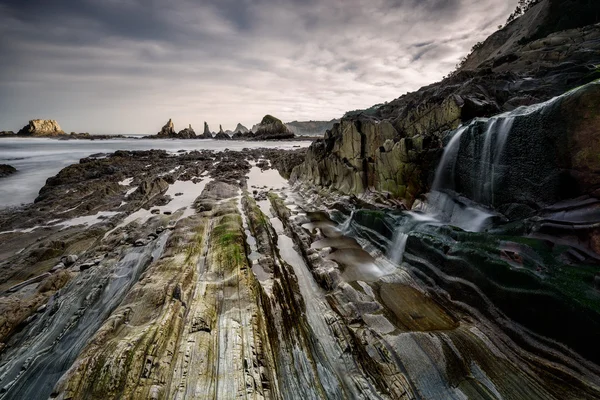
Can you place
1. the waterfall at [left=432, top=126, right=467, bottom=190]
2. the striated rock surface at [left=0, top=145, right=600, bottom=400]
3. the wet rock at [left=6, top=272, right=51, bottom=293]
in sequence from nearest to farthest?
the striated rock surface at [left=0, top=145, right=600, bottom=400], the wet rock at [left=6, top=272, right=51, bottom=293], the waterfall at [left=432, top=126, right=467, bottom=190]

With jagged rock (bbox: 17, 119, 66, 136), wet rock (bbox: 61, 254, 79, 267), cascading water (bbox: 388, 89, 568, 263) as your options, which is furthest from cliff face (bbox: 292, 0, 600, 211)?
jagged rock (bbox: 17, 119, 66, 136)

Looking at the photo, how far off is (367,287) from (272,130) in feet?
282

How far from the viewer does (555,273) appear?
14.4ft

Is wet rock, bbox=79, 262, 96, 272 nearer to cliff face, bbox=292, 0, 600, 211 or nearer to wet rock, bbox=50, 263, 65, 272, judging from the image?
wet rock, bbox=50, 263, 65, 272

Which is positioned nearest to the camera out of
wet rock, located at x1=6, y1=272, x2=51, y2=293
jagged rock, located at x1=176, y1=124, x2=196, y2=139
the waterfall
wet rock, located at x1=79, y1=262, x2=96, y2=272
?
wet rock, located at x1=6, y1=272, x2=51, y2=293

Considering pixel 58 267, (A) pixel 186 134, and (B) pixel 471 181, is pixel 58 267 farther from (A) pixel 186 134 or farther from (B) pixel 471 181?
(A) pixel 186 134

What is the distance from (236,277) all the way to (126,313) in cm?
221

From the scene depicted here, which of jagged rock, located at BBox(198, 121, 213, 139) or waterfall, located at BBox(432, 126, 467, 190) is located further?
jagged rock, located at BBox(198, 121, 213, 139)

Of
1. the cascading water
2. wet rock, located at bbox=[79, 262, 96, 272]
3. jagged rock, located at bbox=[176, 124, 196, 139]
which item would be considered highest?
jagged rock, located at bbox=[176, 124, 196, 139]

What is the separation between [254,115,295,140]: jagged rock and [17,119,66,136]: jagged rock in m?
109

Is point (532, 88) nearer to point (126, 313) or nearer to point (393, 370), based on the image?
point (393, 370)

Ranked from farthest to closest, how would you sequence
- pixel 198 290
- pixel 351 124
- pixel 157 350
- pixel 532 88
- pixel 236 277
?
pixel 351 124 → pixel 532 88 → pixel 236 277 → pixel 198 290 → pixel 157 350

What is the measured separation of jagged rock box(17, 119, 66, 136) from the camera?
114438mm

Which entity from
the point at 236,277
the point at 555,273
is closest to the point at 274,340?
the point at 236,277
